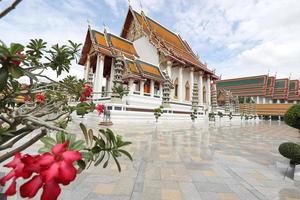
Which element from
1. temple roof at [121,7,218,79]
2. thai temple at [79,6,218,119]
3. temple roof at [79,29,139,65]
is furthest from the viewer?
temple roof at [121,7,218,79]

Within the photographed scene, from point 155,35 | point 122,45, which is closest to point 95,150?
point 155,35

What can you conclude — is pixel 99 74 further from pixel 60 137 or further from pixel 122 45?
pixel 60 137

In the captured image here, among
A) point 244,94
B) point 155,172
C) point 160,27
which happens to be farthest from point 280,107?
point 155,172

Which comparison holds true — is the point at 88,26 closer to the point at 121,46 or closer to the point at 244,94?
the point at 121,46

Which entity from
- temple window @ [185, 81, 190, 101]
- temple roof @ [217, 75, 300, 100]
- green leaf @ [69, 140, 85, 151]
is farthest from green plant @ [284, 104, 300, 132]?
temple roof @ [217, 75, 300, 100]

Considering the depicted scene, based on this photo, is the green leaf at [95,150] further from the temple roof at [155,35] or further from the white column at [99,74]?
the temple roof at [155,35]

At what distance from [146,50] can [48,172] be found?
2400 centimetres

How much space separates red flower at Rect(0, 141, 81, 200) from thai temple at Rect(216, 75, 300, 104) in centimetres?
4447

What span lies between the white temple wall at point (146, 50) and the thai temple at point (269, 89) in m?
24.2

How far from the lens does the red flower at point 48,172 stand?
1.64 ft

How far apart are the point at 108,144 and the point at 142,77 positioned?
56.6 feet

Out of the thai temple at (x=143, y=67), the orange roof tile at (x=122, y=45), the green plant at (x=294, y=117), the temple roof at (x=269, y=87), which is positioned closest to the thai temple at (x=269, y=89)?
the temple roof at (x=269, y=87)

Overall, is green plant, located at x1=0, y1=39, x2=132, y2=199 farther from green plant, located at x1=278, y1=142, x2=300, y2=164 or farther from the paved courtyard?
green plant, located at x1=278, y1=142, x2=300, y2=164

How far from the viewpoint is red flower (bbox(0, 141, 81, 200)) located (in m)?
0.50
